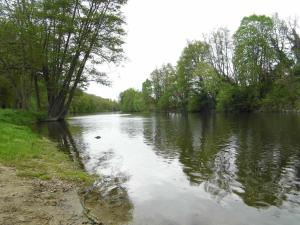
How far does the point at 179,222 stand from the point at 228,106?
61.0 metres

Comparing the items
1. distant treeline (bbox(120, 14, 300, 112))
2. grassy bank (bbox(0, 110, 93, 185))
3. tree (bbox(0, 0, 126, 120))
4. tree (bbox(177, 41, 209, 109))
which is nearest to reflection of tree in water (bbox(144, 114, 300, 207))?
grassy bank (bbox(0, 110, 93, 185))

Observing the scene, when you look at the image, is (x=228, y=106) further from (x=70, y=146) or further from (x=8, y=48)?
(x=70, y=146)

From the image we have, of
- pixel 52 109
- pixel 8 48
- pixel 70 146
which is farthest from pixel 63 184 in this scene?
pixel 52 109

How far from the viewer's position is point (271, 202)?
25.9ft

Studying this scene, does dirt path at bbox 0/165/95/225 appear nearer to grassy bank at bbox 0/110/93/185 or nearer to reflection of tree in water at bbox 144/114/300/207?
grassy bank at bbox 0/110/93/185

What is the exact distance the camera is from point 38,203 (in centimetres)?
703

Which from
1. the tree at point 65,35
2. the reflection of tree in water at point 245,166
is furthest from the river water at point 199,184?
the tree at point 65,35

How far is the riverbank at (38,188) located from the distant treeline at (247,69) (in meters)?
51.2

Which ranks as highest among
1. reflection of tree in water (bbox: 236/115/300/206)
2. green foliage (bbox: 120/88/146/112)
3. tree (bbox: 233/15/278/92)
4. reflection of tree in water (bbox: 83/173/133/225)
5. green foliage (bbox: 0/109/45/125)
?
tree (bbox: 233/15/278/92)

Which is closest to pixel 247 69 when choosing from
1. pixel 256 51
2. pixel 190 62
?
pixel 256 51

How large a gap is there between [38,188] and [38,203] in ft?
4.08

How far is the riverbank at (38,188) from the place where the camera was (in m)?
6.25

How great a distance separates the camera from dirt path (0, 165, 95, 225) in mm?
6086

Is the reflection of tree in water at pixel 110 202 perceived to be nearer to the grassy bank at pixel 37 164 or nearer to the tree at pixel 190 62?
the grassy bank at pixel 37 164
